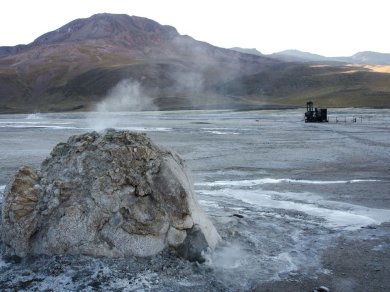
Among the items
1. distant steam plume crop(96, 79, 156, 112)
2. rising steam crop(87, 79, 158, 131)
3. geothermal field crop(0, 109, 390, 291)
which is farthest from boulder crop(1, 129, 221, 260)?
rising steam crop(87, 79, 158, 131)

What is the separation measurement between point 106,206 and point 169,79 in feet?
306

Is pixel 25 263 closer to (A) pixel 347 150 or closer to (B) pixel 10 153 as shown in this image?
(B) pixel 10 153

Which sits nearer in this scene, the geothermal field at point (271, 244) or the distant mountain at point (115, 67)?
the geothermal field at point (271, 244)

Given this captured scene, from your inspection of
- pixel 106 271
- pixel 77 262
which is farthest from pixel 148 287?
pixel 77 262

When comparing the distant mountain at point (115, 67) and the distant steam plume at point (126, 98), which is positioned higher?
the distant mountain at point (115, 67)

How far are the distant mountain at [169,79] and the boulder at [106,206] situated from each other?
2077 inches

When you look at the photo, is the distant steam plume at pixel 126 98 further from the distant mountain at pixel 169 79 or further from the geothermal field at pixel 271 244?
the geothermal field at pixel 271 244

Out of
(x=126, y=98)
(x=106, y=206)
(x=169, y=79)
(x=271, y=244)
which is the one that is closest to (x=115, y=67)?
(x=169, y=79)

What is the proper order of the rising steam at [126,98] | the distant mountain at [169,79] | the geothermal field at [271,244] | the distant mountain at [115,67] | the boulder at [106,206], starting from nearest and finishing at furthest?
the geothermal field at [271,244] → the boulder at [106,206] → the distant mountain at [169,79] → the rising steam at [126,98] → the distant mountain at [115,67]

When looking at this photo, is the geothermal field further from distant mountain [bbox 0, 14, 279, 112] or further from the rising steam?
the rising steam

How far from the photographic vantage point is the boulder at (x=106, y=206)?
5715mm

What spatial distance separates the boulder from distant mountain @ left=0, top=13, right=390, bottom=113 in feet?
173

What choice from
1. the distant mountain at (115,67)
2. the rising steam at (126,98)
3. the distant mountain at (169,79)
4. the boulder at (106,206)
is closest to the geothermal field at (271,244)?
the boulder at (106,206)

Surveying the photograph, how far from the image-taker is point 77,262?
5.52m
